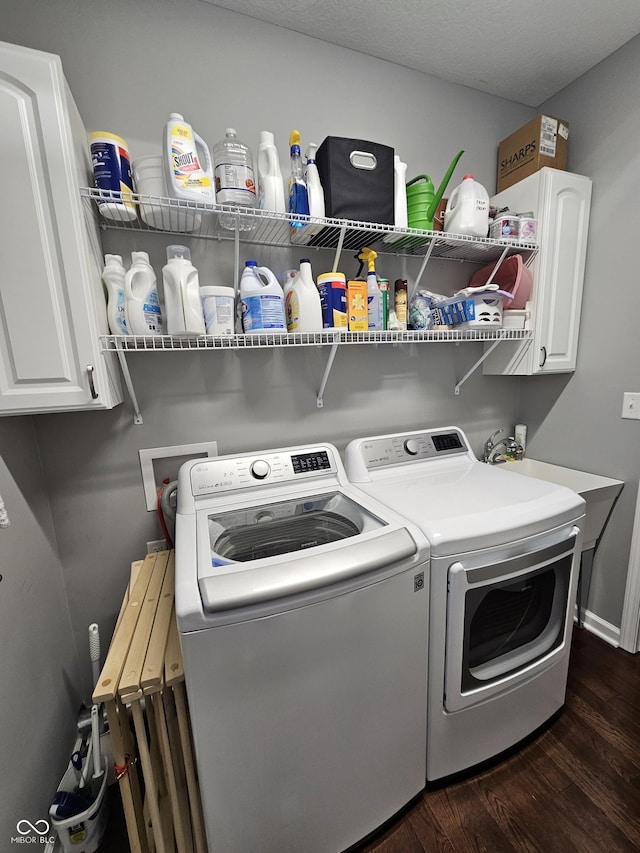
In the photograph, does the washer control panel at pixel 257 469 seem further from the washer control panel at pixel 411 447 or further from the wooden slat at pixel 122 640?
the wooden slat at pixel 122 640

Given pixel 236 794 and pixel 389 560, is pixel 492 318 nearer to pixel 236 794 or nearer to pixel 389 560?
pixel 389 560

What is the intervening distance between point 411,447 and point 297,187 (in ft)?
3.91

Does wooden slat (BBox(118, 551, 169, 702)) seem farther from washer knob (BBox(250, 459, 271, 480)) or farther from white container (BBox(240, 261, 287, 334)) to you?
white container (BBox(240, 261, 287, 334))

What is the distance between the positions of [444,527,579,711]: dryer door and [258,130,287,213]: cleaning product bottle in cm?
139

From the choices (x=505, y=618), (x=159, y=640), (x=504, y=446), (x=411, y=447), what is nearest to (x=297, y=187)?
(x=411, y=447)

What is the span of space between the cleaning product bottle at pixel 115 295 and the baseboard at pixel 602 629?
2714mm

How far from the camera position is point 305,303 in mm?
1389

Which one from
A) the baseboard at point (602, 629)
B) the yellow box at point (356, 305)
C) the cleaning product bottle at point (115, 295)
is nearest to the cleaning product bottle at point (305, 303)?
the yellow box at point (356, 305)

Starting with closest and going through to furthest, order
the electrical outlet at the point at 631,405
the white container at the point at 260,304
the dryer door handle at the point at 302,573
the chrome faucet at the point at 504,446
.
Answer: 1. the dryer door handle at the point at 302,573
2. the white container at the point at 260,304
3. the electrical outlet at the point at 631,405
4. the chrome faucet at the point at 504,446

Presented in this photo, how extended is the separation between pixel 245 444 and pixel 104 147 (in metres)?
1.16

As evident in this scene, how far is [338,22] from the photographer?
1480mm

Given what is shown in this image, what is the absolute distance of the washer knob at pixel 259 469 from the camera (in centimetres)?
143

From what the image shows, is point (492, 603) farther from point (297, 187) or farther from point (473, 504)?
point (297, 187)

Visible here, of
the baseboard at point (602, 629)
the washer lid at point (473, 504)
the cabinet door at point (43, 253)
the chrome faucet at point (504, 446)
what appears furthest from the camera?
the chrome faucet at point (504, 446)
